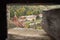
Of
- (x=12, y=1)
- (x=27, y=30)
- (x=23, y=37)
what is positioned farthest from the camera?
(x=27, y=30)

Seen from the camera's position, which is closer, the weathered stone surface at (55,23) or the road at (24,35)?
the weathered stone surface at (55,23)

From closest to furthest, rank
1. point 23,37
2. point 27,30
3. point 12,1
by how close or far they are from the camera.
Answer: point 12,1 < point 23,37 < point 27,30

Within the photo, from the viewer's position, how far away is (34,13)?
3.12 feet

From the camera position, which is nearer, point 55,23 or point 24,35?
point 55,23

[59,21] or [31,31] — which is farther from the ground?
[59,21]

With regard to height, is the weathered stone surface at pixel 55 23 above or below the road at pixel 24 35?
above

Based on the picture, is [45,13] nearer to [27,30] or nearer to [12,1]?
[27,30]

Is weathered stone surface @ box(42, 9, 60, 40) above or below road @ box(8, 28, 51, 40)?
above

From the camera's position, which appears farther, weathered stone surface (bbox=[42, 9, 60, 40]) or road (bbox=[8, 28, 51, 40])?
road (bbox=[8, 28, 51, 40])

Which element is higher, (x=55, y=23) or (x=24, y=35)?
(x=55, y=23)
